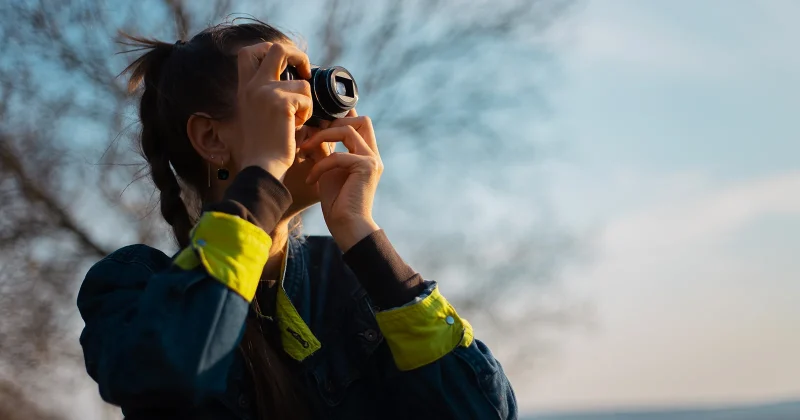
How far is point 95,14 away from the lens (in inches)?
192

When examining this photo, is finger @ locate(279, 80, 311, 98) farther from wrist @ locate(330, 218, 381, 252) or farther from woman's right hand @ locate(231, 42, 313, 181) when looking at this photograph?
wrist @ locate(330, 218, 381, 252)

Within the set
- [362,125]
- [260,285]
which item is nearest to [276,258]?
[260,285]

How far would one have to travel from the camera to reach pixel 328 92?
A: 163 centimetres

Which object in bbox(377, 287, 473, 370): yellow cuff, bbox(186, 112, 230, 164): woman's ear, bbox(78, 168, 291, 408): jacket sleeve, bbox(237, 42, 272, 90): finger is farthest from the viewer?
bbox(186, 112, 230, 164): woman's ear

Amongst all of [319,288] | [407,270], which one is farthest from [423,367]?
[319,288]

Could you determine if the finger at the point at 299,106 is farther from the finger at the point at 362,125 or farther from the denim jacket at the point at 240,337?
the denim jacket at the point at 240,337

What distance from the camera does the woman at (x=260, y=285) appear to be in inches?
50.2

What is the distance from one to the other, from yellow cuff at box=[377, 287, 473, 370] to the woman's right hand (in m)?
0.33

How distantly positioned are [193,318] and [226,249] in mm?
120

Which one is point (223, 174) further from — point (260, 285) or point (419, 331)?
point (419, 331)

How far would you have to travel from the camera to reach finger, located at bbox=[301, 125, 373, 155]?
1.61 m

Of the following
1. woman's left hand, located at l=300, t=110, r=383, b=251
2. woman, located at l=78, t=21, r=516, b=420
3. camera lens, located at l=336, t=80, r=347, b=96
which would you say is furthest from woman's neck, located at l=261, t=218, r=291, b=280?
camera lens, located at l=336, t=80, r=347, b=96

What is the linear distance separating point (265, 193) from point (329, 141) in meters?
0.28

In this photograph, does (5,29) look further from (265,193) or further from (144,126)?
(265,193)
